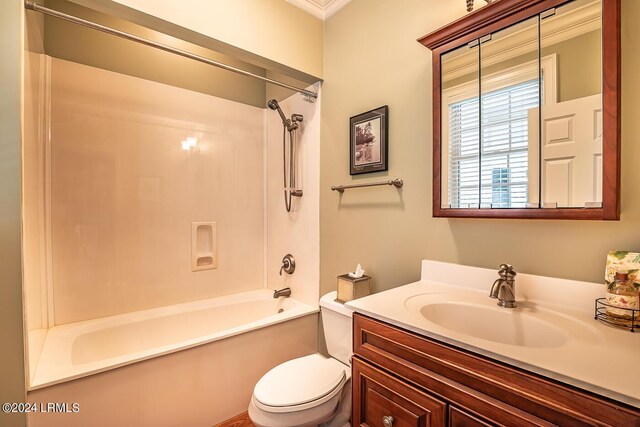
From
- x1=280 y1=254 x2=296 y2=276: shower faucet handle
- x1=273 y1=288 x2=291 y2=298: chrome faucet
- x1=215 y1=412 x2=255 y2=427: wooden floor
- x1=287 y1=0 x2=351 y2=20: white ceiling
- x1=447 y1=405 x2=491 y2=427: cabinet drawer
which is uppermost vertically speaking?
x1=287 y1=0 x2=351 y2=20: white ceiling

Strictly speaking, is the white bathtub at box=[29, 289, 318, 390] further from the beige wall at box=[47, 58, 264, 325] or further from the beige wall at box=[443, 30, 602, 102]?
the beige wall at box=[443, 30, 602, 102]

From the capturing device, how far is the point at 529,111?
1095 millimetres

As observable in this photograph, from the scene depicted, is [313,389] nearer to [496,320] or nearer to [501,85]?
[496,320]

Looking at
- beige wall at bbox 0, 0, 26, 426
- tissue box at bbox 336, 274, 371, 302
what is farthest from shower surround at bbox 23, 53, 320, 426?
tissue box at bbox 336, 274, 371, 302

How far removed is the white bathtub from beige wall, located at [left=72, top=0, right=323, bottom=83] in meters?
1.63

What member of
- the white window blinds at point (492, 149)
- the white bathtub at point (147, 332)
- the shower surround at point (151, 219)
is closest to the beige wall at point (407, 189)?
the white window blinds at point (492, 149)

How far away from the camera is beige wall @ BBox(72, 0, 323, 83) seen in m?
1.42

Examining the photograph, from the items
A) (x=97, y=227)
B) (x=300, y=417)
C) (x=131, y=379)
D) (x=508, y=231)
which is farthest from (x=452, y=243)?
Answer: (x=97, y=227)

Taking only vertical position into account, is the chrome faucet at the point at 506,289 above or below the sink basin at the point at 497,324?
above

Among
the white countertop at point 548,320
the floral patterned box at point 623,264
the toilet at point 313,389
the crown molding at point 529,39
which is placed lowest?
the toilet at point 313,389

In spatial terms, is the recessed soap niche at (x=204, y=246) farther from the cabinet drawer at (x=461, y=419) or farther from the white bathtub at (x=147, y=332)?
the cabinet drawer at (x=461, y=419)

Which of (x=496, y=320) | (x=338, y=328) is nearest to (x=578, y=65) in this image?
(x=496, y=320)

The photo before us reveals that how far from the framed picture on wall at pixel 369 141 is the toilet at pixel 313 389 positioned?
0.83 metres

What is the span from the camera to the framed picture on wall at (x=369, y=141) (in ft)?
5.49
